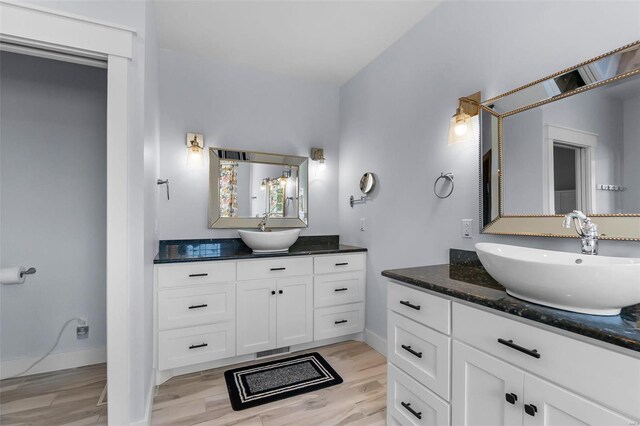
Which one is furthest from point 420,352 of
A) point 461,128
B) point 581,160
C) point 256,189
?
point 256,189

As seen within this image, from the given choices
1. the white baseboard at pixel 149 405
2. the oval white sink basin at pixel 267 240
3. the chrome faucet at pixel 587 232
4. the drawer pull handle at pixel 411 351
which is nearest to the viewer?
the chrome faucet at pixel 587 232

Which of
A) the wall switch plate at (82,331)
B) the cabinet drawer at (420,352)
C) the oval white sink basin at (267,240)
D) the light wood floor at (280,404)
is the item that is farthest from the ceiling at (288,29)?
the light wood floor at (280,404)

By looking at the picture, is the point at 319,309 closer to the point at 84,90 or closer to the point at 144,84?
the point at 144,84

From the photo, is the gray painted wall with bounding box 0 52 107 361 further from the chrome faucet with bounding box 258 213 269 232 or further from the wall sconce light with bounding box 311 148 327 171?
the wall sconce light with bounding box 311 148 327 171

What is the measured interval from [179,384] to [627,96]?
117 inches

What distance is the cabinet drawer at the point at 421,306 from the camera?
127 cm

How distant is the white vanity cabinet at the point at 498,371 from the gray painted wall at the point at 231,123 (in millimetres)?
1871

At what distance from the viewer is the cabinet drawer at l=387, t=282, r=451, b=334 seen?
4.18 feet

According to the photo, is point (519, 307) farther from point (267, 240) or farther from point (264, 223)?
point (264, 223)

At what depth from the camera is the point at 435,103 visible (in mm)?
2090

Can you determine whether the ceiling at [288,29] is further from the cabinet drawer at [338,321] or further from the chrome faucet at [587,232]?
the cabinet drawer at [338,321]

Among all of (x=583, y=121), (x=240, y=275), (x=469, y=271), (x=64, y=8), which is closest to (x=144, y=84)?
(x=64, y=8)

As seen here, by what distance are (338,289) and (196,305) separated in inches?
47.4

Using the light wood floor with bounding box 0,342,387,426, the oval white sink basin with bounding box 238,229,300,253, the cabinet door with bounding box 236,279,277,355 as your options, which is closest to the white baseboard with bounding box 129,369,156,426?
the light wood floor with bounding box 0,342,387,426
